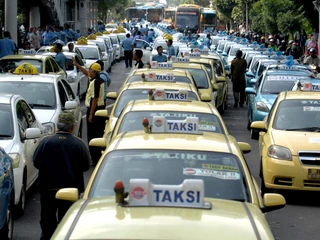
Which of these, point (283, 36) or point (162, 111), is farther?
point (283, 36)

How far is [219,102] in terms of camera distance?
22281 mm

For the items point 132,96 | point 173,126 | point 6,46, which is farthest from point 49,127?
point 6,46

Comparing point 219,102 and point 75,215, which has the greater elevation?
point 75,215

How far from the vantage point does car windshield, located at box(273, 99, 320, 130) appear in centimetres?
1273

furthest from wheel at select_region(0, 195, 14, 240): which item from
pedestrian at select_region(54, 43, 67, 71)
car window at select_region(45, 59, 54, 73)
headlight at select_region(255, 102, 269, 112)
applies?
pedestrian at select_region(54, 43, 67, 71)

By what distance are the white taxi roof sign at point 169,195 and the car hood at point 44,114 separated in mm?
9080

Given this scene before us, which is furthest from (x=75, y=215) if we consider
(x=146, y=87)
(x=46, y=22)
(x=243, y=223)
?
(x=46, y=22)

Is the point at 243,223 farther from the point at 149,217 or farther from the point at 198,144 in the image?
the point at 198,144

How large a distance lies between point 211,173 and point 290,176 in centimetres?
526

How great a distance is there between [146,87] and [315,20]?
3485cm

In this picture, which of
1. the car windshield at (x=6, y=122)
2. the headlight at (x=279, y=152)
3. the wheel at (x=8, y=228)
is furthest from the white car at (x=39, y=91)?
the wheel at (x=8, y=228)

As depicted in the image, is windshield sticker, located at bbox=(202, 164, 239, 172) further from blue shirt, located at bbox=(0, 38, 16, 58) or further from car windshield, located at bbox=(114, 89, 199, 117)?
blue shirt, located at bbox=(0, 38, 16, 58)

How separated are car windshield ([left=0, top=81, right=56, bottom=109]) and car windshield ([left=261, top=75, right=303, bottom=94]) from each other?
6.13 metres

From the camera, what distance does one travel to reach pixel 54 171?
823cm
